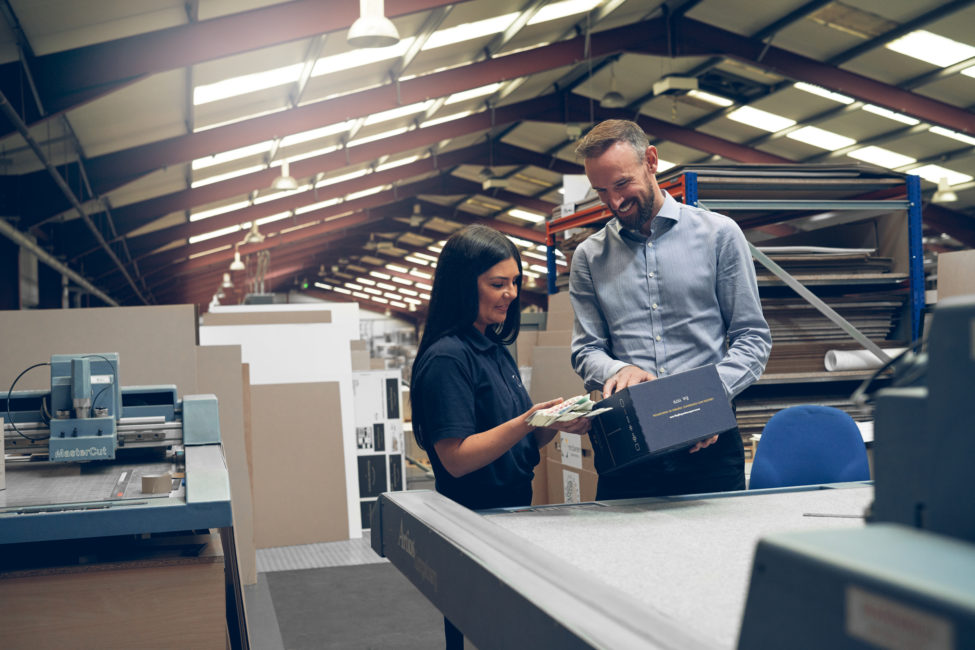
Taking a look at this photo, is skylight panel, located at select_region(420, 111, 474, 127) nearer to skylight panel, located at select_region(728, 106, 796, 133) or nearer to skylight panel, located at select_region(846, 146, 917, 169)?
skylight panel, located at select_region(728, 106, 796, 133)

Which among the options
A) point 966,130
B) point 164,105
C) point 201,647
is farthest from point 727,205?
point 966,130

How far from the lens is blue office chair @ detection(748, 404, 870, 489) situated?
2.00 metres

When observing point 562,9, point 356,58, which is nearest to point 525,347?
point 356,58

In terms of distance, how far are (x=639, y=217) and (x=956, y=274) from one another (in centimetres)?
186

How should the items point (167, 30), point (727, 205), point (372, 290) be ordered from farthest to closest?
point (372, 290) → point (167, 30) → point (727, 205)

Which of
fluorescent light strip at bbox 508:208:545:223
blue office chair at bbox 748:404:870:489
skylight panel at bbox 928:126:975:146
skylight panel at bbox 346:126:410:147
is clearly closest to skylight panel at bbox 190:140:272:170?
skylight panel at bbox 346:126:410:147

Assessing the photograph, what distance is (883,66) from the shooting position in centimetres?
848

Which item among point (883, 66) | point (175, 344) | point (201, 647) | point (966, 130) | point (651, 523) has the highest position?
point (883, 66)

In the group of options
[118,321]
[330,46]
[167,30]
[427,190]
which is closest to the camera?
[118,321]

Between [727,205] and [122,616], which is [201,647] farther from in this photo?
[727,205]

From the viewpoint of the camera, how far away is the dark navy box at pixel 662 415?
1370mm

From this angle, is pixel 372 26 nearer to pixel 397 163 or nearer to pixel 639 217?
pixel 639 217

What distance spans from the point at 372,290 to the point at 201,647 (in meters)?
31.0

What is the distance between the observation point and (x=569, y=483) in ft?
12.3
